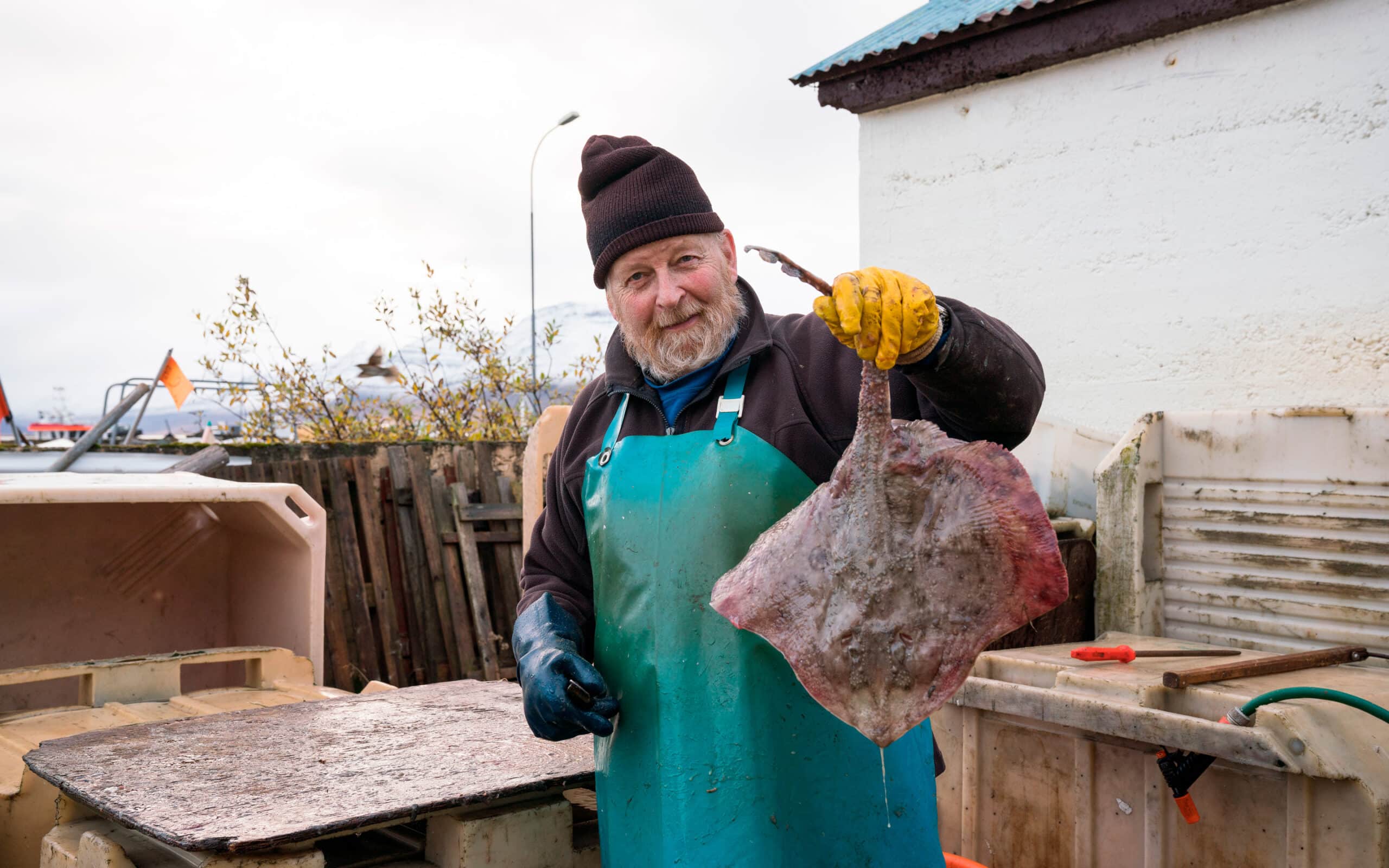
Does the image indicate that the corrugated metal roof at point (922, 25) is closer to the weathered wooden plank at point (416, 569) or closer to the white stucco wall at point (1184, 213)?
the white stucco wall at point (1184, 213)

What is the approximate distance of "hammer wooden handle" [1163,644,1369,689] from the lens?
2.63m

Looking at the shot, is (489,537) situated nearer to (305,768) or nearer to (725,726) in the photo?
(305,768)

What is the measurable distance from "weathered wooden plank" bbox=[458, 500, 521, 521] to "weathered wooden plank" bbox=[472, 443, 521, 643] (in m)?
0.01

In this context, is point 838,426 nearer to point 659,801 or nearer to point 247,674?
point 659,801

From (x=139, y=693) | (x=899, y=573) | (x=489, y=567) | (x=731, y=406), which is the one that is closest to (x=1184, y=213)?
(x=731, y=406)

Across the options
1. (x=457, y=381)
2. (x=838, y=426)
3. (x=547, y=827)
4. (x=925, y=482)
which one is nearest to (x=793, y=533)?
(x=925, y=482)

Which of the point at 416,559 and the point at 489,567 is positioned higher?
the point at 416,559

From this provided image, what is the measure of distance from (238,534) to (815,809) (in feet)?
10.6

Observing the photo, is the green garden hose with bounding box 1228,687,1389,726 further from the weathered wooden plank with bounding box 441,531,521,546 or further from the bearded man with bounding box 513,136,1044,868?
the weathered wooden plank with bounding box 441,531,521,546

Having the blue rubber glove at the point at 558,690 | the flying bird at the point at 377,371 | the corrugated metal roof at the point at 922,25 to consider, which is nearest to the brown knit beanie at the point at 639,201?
the blue rubber glove at the point at 558,690

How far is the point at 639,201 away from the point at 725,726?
127 cm

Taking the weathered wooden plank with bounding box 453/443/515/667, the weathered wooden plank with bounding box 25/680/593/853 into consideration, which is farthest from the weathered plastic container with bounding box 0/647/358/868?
the weathered wooden plank with bounding box 453/443/515/667

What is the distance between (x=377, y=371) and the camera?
9.56 metres

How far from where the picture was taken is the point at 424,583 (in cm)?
713
